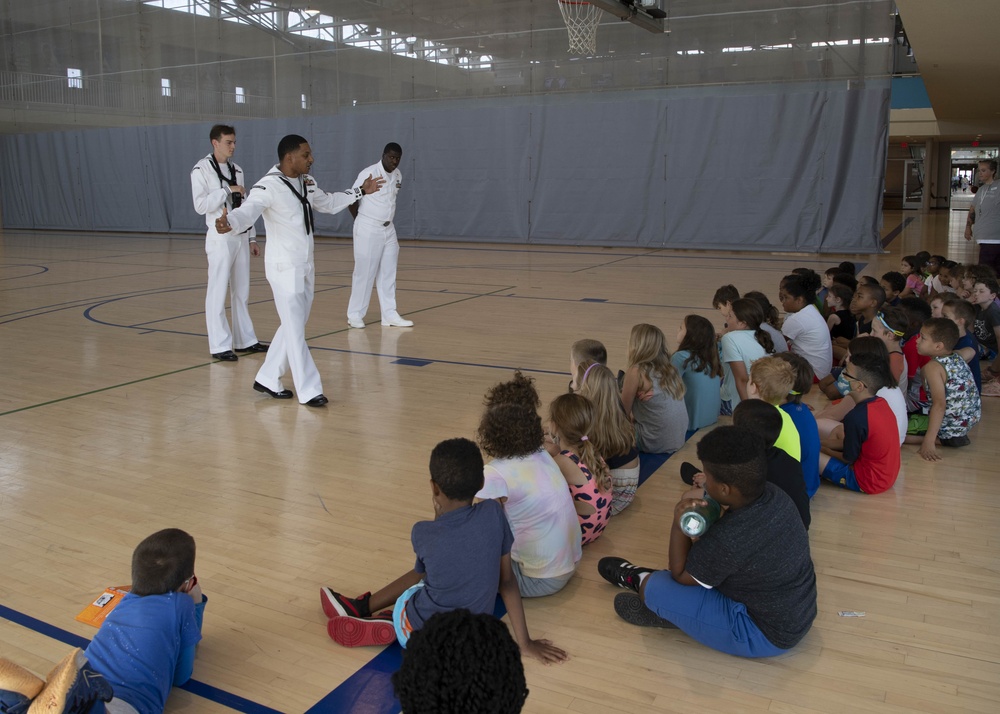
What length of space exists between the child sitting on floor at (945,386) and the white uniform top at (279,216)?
11.5 ft

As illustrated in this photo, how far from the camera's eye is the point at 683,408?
4.20 metres

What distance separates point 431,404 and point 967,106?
64.6ft

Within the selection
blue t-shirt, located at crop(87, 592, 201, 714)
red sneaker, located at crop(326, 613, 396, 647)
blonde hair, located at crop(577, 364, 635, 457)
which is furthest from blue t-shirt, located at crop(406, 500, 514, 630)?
blonde hair, located at crop(577, 364, 635, 457)

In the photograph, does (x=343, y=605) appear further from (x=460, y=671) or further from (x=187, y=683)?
(x=460, y=671)

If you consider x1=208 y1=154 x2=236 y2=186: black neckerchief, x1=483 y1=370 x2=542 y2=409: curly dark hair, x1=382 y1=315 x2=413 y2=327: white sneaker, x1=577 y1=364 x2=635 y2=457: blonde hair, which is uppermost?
x1=208 y1=154 x2=236 y2=186: black neckerchief

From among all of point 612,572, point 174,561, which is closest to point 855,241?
point 612,572

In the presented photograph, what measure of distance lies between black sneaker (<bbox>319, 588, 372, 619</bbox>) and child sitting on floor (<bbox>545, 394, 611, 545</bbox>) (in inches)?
33.1

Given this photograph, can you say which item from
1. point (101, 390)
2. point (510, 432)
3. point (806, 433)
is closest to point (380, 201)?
point (101, 390)

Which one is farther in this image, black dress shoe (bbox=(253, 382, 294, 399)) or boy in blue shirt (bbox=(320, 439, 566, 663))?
black dress shoe (bbox=(253, 382, 294, 399))

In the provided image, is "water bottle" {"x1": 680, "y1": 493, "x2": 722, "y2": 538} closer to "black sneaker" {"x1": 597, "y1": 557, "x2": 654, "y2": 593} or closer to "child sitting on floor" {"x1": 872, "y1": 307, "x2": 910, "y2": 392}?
"black sneaker" {"x1": 597, "y1": 557, "x2": 654, "y2": 593}

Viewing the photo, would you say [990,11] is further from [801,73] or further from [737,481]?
[737,481]

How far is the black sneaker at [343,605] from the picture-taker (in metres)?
2.53

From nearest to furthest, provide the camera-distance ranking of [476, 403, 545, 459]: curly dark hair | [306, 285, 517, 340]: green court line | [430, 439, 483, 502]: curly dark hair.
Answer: [430, 439, 483, 502]: curly dark hair, [476, 403, 545, 459]: curly dark hair, [306, 285, 517, 340]: green court line

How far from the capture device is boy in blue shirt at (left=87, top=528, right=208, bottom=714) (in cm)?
205
